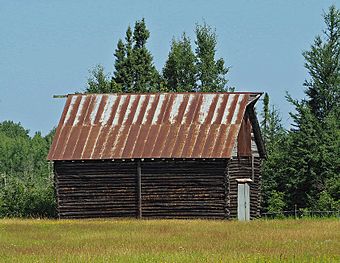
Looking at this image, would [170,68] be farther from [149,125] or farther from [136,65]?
[149,125]

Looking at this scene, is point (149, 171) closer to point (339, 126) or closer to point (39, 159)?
point (339, 126)

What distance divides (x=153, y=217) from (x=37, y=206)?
829cm

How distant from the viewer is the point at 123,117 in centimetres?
4831

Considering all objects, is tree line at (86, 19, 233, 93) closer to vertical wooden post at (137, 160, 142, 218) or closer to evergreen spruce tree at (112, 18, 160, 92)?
evergreen spruce tree at (112, 18, 160, 92)

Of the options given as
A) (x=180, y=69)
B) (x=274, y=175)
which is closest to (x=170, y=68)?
(x=180, y=69)

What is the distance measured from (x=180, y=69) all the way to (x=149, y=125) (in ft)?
114

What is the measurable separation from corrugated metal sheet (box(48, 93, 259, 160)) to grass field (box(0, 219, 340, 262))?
4.28 m

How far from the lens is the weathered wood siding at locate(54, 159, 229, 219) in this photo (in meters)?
45.8

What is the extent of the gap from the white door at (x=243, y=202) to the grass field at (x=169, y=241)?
18.0ft

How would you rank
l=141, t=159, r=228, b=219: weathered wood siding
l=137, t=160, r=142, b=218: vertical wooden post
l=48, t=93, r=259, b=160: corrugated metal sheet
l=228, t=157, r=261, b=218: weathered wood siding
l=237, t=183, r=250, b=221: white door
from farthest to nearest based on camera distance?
1. l=237, t=183, r=250, b=221: white door
2. l=228, t=157, r=261, b=218: weathered wood siding
3. l=137, t=160, r=142, b=218: vertical wooden post
4. l=48, t=93, r=259, b=160: corrugated metal sheet
5. l=141, t=159, r=228, b=219: weathered wood siding

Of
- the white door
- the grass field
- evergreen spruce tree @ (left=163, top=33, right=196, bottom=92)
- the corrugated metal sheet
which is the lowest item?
the grass field

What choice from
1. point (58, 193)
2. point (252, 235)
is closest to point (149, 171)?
point (58, 193)

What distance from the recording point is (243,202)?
47.6 m

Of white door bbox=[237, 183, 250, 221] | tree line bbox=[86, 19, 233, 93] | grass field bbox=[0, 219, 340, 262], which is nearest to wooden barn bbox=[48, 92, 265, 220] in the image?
white door bbox=[237, 183, 250, 221]
